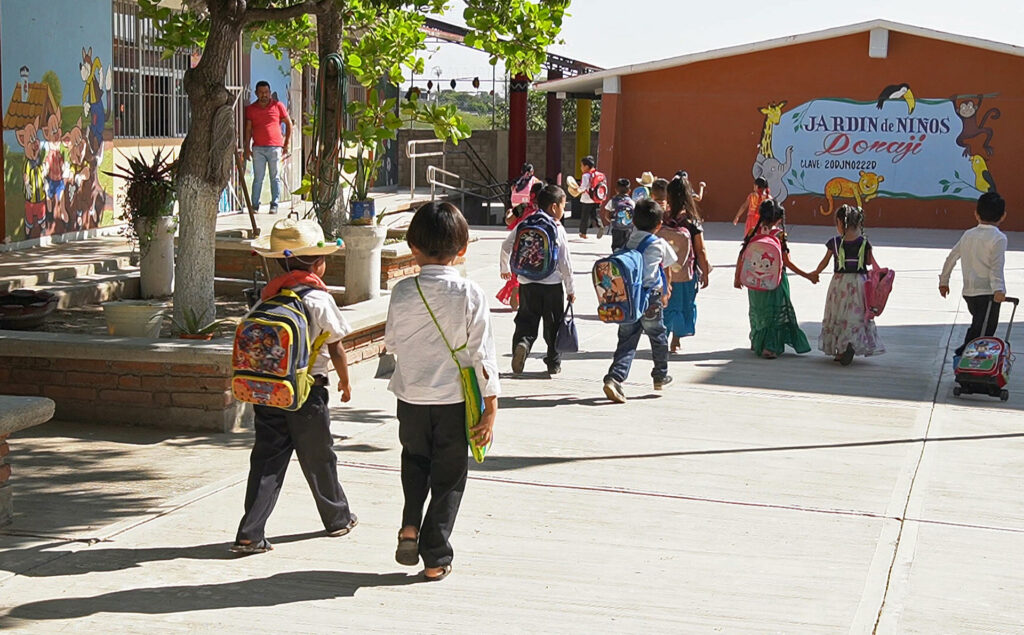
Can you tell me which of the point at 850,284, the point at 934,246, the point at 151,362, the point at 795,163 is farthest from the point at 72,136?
the point at 795,163

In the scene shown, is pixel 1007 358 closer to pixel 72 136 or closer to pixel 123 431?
pixel 123 431

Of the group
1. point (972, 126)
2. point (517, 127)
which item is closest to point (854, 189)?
point (972, 126)

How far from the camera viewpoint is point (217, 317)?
11156mm

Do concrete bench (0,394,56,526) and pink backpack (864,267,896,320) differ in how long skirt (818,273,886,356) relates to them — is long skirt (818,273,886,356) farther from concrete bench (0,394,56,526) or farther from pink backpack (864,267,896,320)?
concrete bench (0,394,56,526)

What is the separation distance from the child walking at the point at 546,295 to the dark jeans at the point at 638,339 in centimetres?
64

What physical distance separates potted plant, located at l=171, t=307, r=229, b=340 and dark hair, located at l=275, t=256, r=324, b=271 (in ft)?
10.6

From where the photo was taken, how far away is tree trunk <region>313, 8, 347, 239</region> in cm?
1168

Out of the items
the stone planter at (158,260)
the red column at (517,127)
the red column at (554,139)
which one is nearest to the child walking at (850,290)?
the stone planter at (158,260)

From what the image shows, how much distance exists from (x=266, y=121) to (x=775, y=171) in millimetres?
12633

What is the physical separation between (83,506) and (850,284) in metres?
6.81

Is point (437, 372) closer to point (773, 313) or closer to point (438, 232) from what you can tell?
point (438, 232)

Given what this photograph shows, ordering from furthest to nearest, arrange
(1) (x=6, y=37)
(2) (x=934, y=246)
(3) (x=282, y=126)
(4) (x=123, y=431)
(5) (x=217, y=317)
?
(2) (x=934, y=246), (3) (x=282, y=126), (1) (x=6, y=37), (5) (x=217, y=317), (4) (x=123, y=431)

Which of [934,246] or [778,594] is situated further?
[934,246]

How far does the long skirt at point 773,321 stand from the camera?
454 inches
